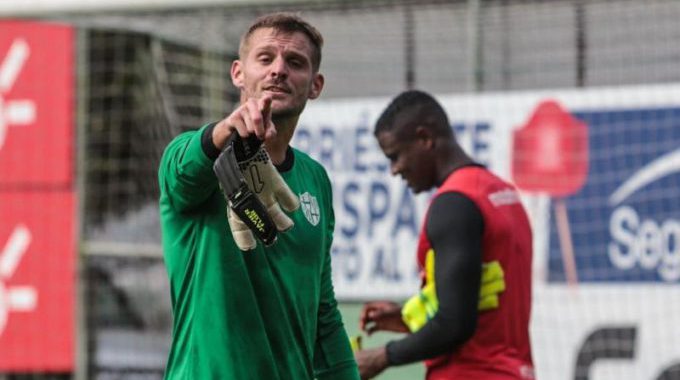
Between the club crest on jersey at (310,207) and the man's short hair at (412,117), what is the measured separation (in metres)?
1.56

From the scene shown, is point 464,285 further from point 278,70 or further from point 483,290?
point 278,70

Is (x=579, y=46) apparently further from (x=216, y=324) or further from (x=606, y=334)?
(x=216, y=324)

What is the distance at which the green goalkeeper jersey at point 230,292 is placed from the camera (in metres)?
3.99

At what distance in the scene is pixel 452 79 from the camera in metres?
8.44

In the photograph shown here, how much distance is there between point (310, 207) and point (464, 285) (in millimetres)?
1185

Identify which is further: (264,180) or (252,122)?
(264,180)

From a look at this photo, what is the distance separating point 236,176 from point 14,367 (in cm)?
611

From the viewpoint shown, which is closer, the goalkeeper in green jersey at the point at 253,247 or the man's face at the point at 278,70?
the goalkeeper in green jersey at the point at 253,247

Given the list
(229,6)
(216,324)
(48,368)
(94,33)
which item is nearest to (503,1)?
(229,6)

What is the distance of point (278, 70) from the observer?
4082 mm

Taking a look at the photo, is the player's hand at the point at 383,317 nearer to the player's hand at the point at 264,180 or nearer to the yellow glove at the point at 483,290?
the yellow glove at the point at 483,290

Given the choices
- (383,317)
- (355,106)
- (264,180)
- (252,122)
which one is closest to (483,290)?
(383,317)

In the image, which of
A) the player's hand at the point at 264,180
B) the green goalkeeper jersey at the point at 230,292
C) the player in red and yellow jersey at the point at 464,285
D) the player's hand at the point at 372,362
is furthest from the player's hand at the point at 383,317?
the player's hand at the point at 264,180

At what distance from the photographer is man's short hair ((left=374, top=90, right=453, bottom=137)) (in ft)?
19.3
